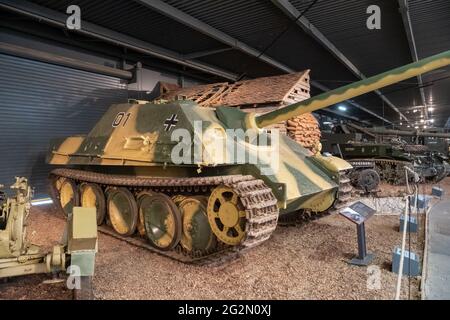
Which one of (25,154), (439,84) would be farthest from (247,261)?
(439,84)

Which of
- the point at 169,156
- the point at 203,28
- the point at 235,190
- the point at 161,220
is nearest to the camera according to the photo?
the point at 235,190

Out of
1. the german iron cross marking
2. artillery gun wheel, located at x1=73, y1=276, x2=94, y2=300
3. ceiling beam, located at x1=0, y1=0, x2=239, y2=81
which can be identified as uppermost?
ceiling beam, located at x1=0, y1=0, x2=239, y2=81

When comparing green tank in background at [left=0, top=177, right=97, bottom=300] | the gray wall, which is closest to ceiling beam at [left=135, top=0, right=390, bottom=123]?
the gray wall

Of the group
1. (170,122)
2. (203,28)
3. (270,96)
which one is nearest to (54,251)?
(170,122)

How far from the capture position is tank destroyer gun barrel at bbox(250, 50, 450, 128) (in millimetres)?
Answer: 4535

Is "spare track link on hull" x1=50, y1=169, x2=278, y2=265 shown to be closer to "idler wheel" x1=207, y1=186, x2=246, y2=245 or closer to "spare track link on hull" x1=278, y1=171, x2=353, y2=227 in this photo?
"idler wheel" x1=207, y1=186, x2=246, y2=245

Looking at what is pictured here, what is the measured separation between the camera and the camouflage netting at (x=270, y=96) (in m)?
12.8

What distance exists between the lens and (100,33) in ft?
35.7

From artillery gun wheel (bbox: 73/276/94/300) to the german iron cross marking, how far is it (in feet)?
8.86

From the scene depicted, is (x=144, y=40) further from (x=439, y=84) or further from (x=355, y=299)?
(x=439, y=84)

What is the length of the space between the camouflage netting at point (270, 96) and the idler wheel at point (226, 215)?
7493 millimetres

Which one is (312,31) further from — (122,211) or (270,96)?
(122,211)

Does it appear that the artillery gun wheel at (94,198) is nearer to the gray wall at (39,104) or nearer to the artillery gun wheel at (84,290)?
the artillery gun wheel at (84,290)

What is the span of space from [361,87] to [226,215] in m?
2.63
